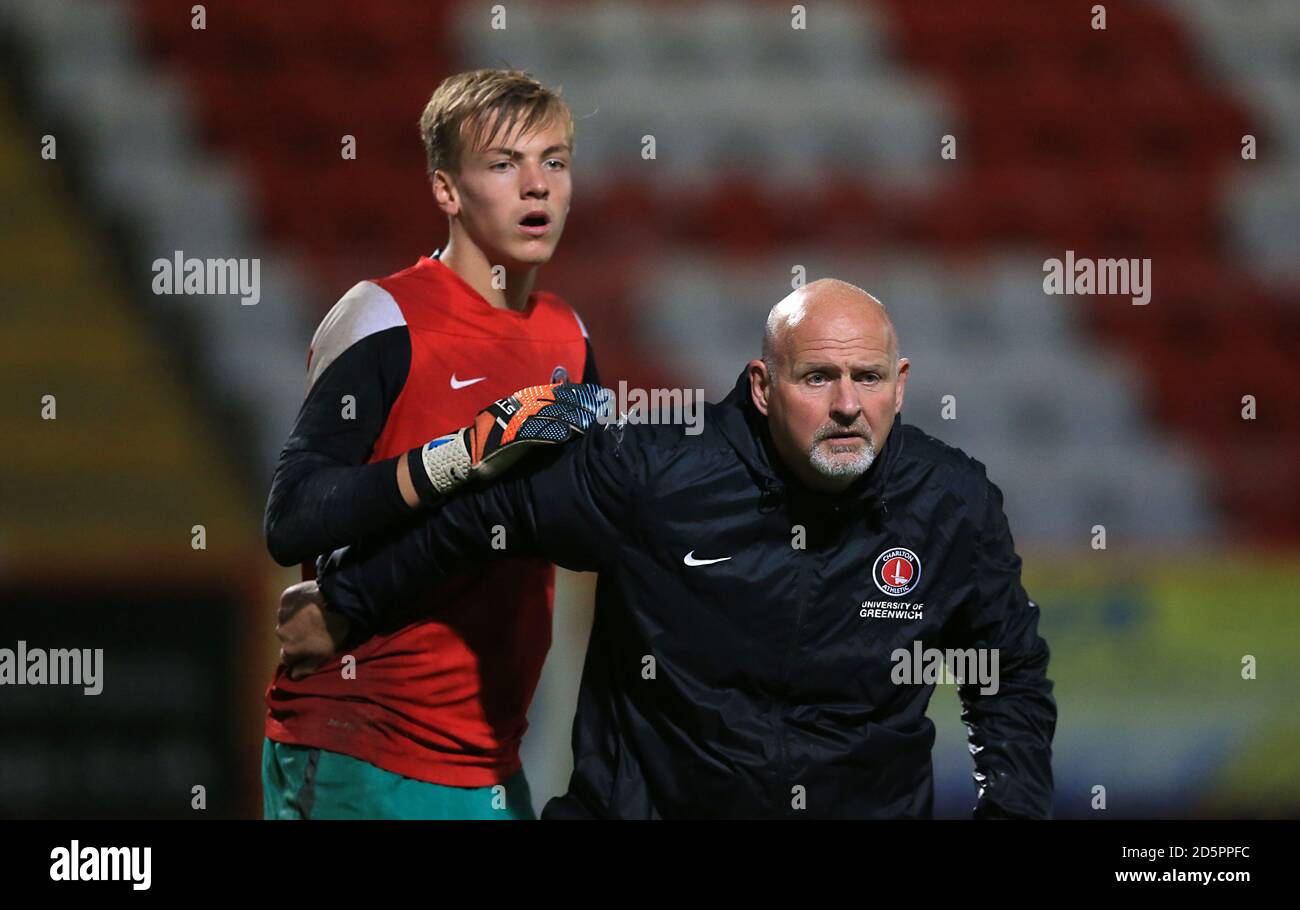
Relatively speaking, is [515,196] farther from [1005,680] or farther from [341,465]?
[1005,680]

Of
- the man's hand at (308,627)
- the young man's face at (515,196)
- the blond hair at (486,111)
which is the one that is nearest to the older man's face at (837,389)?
the young man's face at (515,196)

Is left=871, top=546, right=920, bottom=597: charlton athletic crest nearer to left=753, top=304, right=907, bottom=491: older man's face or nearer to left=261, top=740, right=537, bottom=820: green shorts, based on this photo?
left=753, top=304, right=907, bottom=491: older man's face

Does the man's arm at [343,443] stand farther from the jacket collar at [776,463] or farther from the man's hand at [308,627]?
the jacket collar at [776,463]

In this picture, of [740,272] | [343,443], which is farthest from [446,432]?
[740,272]

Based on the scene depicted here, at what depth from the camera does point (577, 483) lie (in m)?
2.12

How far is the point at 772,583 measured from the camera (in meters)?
2.12

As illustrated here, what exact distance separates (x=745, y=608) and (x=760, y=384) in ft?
1.05

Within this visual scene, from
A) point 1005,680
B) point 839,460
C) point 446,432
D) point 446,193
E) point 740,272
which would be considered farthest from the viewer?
point 740,272

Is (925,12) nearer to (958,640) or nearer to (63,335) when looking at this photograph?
(63,335)

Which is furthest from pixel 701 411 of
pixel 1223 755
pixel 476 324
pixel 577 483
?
pixel 1223 755

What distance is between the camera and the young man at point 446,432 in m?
2.31

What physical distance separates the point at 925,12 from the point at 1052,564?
8.06 feet

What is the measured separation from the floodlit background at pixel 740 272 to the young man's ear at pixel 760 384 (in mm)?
2130

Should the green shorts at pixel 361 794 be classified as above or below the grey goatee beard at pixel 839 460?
below
